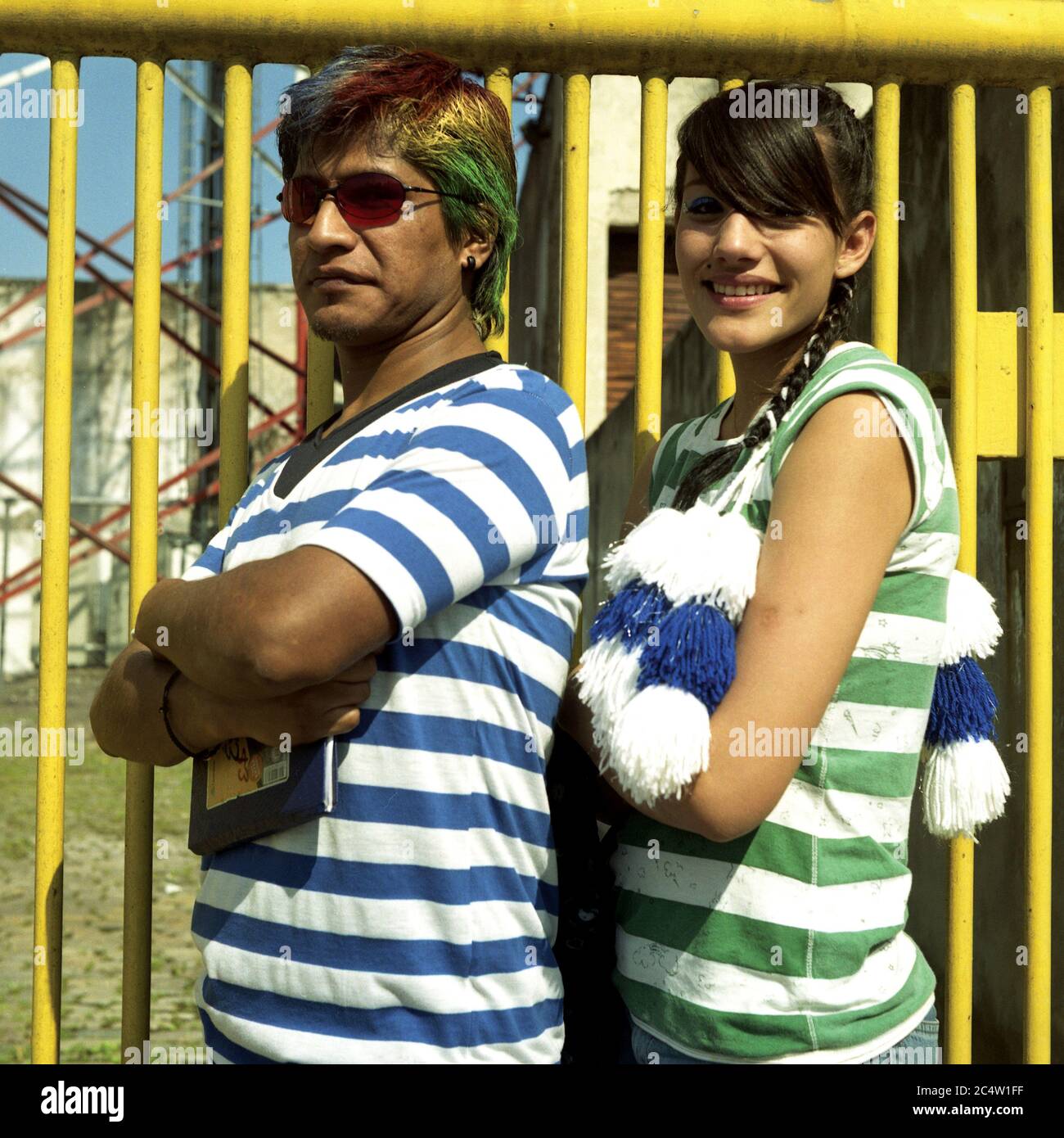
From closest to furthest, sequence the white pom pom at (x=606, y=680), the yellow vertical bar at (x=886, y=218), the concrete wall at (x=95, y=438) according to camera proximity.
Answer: the white pom pom at (x=606, y=680), the yellow vertical bar at (x=886, y=218), the concrete wall at (x=95, y=438)

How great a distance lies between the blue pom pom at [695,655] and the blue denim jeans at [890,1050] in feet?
1.69

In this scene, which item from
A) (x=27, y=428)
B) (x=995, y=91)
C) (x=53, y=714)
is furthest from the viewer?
(x=27, y=428)

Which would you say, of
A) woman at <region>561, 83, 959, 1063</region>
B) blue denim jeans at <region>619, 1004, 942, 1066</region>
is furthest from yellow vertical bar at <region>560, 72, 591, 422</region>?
blue denim jeans at <region>619, 1004, 942, 1066</region>

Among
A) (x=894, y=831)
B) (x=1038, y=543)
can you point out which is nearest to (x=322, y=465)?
(x=894, y=831)

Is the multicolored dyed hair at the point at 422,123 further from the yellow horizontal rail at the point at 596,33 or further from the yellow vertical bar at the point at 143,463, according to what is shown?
the yellow vertical bar at the point at 143,463

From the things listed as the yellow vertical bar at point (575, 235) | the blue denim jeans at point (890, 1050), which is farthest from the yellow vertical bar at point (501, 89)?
the blue denim jeans at point (890, 1050)

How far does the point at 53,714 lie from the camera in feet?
7.32

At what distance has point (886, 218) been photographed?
2346 millimetres

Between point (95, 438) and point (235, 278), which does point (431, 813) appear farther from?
point (95, 438)

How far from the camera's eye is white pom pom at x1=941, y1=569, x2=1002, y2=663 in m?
1.92

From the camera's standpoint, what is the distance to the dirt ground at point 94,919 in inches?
199
